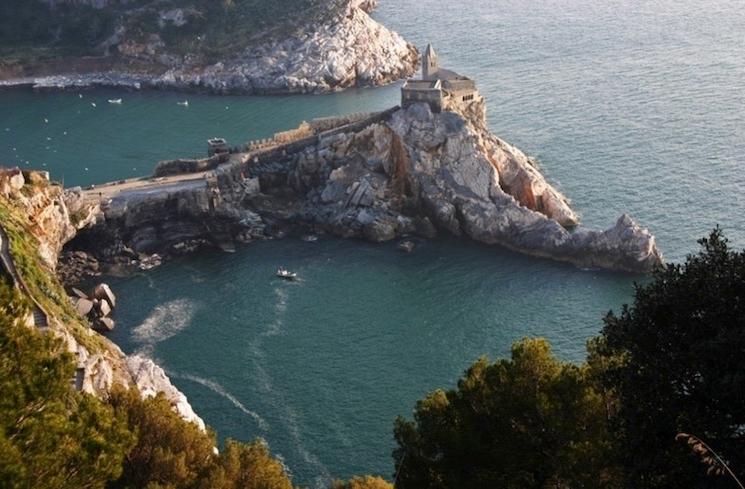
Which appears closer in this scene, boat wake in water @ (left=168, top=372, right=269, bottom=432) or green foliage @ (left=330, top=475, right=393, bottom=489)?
green foliage @ (left=330, top=475, right=393, bottom=489)

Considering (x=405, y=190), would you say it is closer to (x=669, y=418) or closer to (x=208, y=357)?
(x=208, y=357)

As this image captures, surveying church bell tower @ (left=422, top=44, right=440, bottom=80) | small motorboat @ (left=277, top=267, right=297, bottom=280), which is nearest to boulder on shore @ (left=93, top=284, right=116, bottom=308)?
small motorboat @ (left=277, top=267, right=297, bottom=280)

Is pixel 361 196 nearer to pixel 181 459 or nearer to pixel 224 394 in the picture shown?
pixel 224 394

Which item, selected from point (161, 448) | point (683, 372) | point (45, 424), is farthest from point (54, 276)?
point (683, 372)

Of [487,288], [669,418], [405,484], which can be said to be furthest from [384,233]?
[669,418]

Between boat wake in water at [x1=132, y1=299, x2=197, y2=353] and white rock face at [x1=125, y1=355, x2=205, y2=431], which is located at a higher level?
white rock face at [x1=125, y1=355, x2=205, y2=431]

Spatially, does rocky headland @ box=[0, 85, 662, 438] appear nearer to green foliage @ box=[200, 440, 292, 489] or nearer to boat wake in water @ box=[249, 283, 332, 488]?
boat wake in water @ box=[249, 283, 332, 488]

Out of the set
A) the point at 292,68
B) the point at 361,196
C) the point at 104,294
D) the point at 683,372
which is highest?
the point at 683,372
